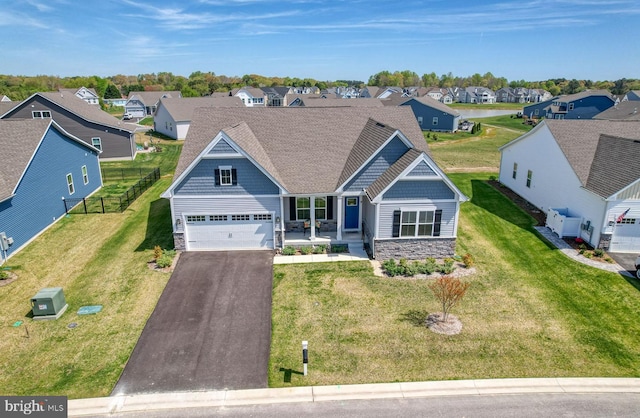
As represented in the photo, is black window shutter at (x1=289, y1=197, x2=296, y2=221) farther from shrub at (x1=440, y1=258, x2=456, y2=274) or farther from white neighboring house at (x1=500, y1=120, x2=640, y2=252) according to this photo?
white neighboring house at (x1=500, y1=120, x2=640, y2=252)

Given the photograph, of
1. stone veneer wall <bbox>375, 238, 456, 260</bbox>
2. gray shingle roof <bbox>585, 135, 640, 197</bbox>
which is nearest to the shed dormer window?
stone veneer wall <bbox>375, 238, 456, 260</bbox>

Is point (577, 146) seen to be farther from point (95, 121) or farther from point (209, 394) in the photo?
point (95, 121)

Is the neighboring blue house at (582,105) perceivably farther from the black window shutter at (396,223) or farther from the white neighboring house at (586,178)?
the black window shutter at (396,223)

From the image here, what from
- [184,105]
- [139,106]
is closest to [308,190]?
[184,105]

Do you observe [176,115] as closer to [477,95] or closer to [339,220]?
[339,220]

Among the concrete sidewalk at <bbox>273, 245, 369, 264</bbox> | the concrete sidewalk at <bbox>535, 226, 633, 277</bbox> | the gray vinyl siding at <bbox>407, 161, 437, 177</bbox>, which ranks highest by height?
the gray vinyl siding at <bbox>407, 161, 437, 177</bbox>

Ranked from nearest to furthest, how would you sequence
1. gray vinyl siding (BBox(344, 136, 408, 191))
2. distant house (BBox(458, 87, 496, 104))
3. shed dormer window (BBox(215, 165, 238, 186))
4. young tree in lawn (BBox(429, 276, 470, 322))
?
young tree in lawn (BBox(429, 276, 470, 322)) < shed dormer window (BBox(215, 165, 238, 186)) < gray vinyl siding (BBox(344, 136, 408, 191)) < distant house (BBox(458, 87, 496, 104))

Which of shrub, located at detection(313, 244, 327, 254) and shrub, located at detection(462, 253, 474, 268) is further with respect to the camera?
shrub, located at detection(313, 244, 327, 254)
